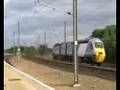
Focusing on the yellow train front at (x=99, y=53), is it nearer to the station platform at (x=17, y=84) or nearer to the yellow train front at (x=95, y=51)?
the yellow train front at (x=95, y=51)

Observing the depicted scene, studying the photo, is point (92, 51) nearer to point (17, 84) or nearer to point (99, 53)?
point (99, 53)

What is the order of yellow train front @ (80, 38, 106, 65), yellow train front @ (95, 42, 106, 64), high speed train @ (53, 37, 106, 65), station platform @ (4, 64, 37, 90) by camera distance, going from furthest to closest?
high speed train @ (53, 37, 106, 65) < yellow train front @ (80, 38, 106, 65) < yellow train front @ (95, 42, 106, 64) < station platform @ (4, 64, 37, 90)

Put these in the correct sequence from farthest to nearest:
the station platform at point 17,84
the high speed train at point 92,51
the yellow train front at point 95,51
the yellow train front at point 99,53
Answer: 1. the high speed train at point 92,51
2. the yellow train front at point 95,51
3. the yellow train front at point 99,53
4. the station platform at point 17,84

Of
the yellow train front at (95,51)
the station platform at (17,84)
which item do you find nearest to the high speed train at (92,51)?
the yellow train front at (95,51)

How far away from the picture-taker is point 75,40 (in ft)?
61.1

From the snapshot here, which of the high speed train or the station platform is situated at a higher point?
the high speed train

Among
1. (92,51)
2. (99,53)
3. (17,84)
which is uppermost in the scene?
(92,51)

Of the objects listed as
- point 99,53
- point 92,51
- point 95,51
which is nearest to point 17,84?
point 95,51

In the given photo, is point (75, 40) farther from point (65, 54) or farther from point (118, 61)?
point (65, 54)

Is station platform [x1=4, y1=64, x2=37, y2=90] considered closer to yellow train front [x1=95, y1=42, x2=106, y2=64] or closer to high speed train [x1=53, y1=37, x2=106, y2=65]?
yellow train front [x1=95, y1=42, x2=106, y2=64]

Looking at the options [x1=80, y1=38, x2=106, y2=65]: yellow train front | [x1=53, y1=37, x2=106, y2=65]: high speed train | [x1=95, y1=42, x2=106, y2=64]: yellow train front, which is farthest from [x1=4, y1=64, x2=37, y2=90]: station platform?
[x1=53, y1=37, x2=106, y2=65]: high speed train

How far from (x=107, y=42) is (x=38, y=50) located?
196ft

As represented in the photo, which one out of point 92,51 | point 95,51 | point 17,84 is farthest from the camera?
point 92,51

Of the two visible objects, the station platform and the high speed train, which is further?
the high speed train
